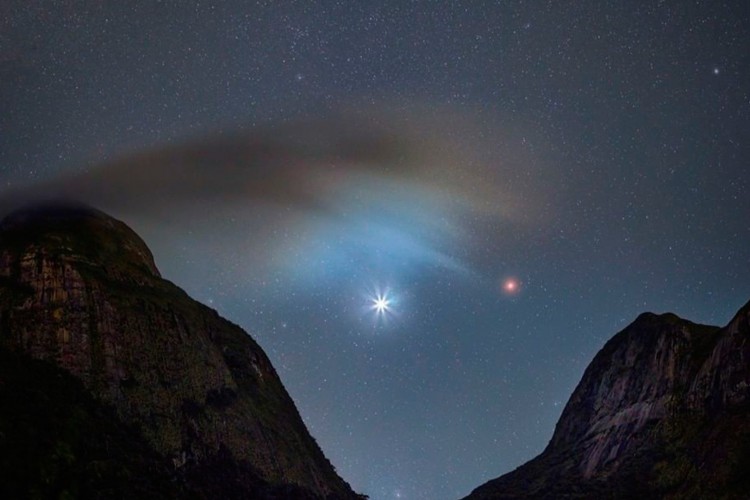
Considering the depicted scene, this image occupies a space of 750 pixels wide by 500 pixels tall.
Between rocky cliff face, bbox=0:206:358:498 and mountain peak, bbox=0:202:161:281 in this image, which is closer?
rocky cliff face, bbox=0:206:358:498

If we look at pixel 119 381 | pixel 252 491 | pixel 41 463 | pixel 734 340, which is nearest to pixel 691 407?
pixel 734 340

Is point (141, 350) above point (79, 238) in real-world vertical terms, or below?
below

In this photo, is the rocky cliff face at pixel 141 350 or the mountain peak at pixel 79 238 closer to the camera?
the rocky cliff face at pixel 141 350

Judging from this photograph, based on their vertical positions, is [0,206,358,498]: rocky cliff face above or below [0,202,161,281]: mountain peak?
below

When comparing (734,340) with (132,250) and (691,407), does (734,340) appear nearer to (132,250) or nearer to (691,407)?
(691,407)

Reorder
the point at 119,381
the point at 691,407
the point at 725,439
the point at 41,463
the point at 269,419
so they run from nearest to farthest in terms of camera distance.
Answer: the point at 41,463 < the point at 119,381 < the point at 725,439 < the point at 269,419 < the point at 691,407

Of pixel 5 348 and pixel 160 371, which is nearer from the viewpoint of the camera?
pixel 5 348

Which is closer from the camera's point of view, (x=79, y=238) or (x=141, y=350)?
(x=141, y=350)

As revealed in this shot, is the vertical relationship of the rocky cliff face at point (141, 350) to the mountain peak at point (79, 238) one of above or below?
below
